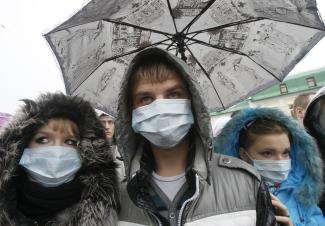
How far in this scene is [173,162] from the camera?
1703mm

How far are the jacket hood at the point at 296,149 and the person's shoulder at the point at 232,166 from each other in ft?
2.12

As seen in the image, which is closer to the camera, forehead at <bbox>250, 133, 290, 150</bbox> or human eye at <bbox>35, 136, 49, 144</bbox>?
human eye at <bbox>35, 136, 49, 144</bbox>

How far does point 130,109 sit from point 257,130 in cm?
105

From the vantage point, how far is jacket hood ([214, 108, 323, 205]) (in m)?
2.12

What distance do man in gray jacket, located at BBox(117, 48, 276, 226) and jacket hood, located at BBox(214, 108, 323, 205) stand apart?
0.64 meters

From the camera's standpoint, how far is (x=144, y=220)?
1498 mm

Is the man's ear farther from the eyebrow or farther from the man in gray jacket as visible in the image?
the eyebrow

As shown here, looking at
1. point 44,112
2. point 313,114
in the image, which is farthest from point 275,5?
point 44,112

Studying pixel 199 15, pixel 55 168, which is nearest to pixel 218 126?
pixel 199 15

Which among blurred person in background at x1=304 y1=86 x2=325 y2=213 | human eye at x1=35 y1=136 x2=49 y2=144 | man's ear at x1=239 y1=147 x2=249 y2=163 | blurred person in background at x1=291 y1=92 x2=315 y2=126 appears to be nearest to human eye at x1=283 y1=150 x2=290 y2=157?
man's ear at x1=239 y1=147 x2=249 y2=163

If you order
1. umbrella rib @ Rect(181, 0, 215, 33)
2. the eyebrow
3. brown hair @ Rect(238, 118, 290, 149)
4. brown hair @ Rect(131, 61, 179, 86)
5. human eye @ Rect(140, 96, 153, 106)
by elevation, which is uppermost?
umbrella rib @ Rect(181, 0, 215, 33)

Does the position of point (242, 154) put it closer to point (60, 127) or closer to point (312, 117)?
point (312, 117)

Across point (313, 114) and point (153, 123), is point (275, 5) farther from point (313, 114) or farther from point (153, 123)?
point (153, 123)

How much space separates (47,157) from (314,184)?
179 cm
